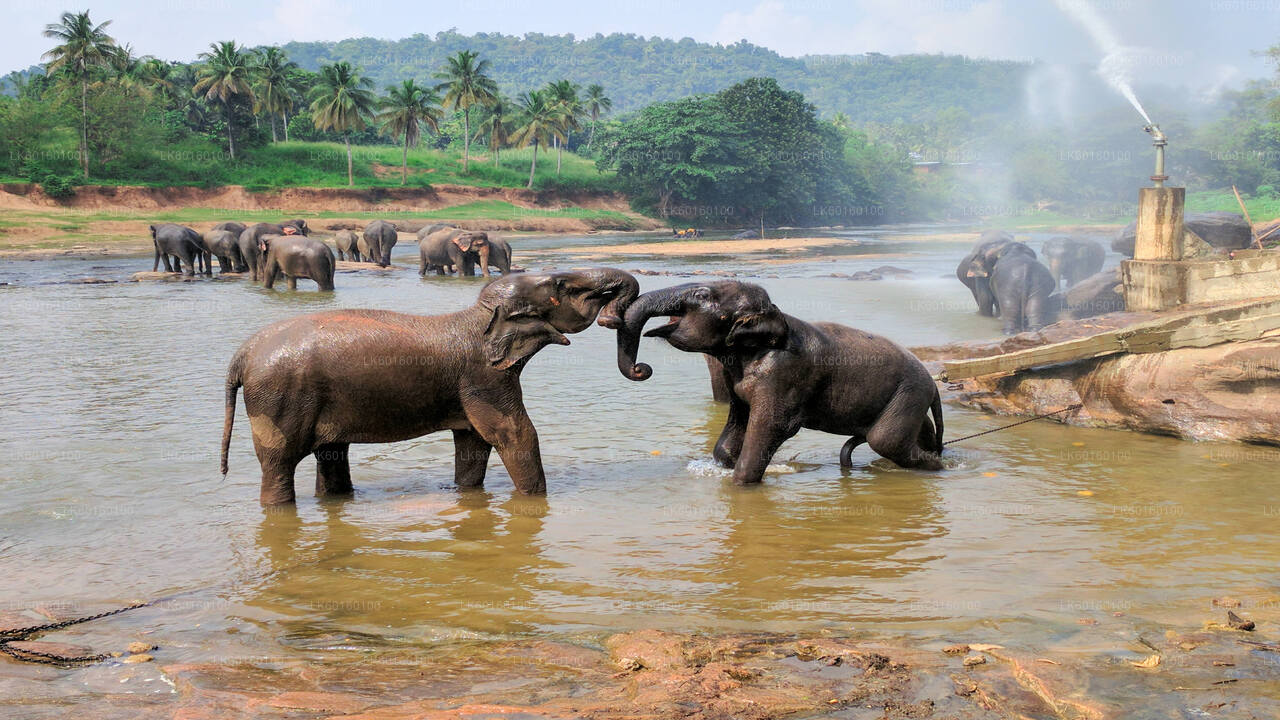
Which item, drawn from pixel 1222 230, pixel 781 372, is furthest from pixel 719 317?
pixel 1222 230

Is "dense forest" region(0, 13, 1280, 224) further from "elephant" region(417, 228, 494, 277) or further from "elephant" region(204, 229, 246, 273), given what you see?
"elephant" region(204, 229, 246, 273)

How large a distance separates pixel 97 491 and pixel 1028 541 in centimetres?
594

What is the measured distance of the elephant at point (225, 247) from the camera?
27.8m

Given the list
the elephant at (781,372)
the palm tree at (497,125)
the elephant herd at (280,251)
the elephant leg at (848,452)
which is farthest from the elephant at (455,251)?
the palm tree at (497,125)

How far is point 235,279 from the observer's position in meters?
26.5

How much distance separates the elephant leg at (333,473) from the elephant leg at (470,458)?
711 millimetres

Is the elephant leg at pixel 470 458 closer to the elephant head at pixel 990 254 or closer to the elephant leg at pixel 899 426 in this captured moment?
the elephant leg at pixel 899 426

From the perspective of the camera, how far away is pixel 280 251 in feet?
75.5

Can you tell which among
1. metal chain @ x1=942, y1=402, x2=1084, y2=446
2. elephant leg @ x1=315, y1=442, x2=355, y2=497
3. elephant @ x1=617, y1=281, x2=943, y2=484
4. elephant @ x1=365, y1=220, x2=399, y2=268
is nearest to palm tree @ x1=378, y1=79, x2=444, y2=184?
elephant @ x1=365, y1=220, x2=399, y2=268

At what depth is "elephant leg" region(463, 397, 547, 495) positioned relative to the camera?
6609 millimetres

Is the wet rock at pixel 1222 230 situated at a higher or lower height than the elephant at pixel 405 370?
higher

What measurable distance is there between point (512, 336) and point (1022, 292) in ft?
37.1

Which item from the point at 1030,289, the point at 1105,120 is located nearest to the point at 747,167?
the point at 1105,120

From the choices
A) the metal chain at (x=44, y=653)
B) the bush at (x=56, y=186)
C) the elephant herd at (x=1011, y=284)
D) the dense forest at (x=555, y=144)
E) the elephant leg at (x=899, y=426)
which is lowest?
the metal chain at (x=44, y=653)
